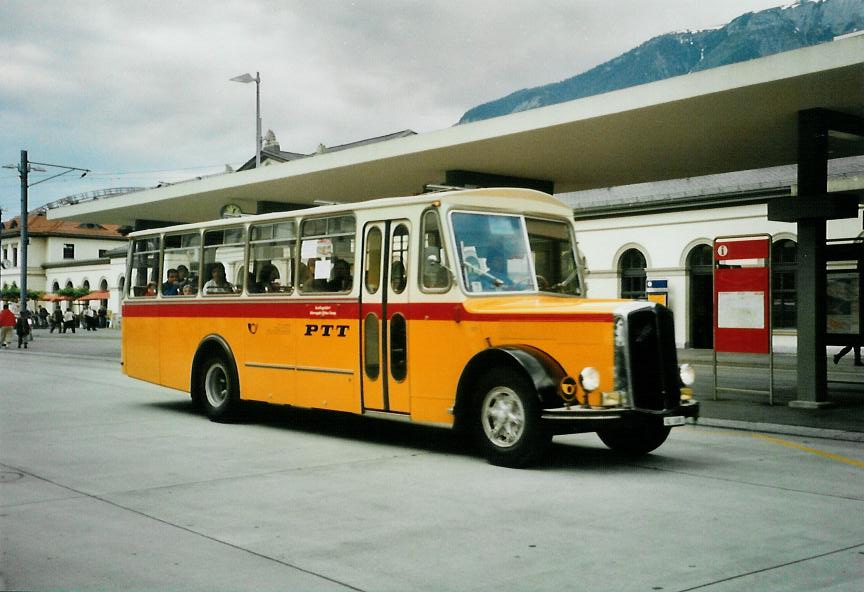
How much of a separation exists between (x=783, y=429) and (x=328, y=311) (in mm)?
6171

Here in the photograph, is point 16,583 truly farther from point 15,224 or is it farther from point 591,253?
point 15,224

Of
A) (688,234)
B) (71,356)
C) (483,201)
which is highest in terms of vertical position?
(688,234)

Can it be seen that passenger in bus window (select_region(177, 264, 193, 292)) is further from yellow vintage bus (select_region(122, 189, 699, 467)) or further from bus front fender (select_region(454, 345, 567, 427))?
bus front fender (select_region(454, 345, 567, 427))

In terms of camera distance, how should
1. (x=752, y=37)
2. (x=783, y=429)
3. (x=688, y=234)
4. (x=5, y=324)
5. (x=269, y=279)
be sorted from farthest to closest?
(x=752, y=37) < (x=5, y=324) < (x=688, y=234) < (x=269, y=279) < (x=783, y=429)

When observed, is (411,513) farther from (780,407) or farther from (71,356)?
(71,356)

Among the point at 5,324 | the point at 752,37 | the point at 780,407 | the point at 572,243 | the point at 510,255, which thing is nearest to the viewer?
the point at 510,255

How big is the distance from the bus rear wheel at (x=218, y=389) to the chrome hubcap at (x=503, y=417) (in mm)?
4867

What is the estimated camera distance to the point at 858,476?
9141 millimetres

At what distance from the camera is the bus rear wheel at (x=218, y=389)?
43.4ft

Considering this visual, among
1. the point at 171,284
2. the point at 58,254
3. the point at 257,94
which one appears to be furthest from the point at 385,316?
the point at 58,254

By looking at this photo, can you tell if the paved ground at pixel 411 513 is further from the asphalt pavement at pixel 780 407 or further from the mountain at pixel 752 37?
the mountain at pixel 752 37

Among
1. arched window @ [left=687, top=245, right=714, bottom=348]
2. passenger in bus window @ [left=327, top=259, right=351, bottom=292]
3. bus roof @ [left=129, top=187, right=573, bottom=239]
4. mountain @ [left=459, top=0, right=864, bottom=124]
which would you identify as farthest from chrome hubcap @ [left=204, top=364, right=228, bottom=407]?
mountain @ [left=459, top=0, right=864, bottom=124]

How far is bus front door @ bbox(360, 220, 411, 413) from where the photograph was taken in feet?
35.1

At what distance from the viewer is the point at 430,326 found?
33.9ft
